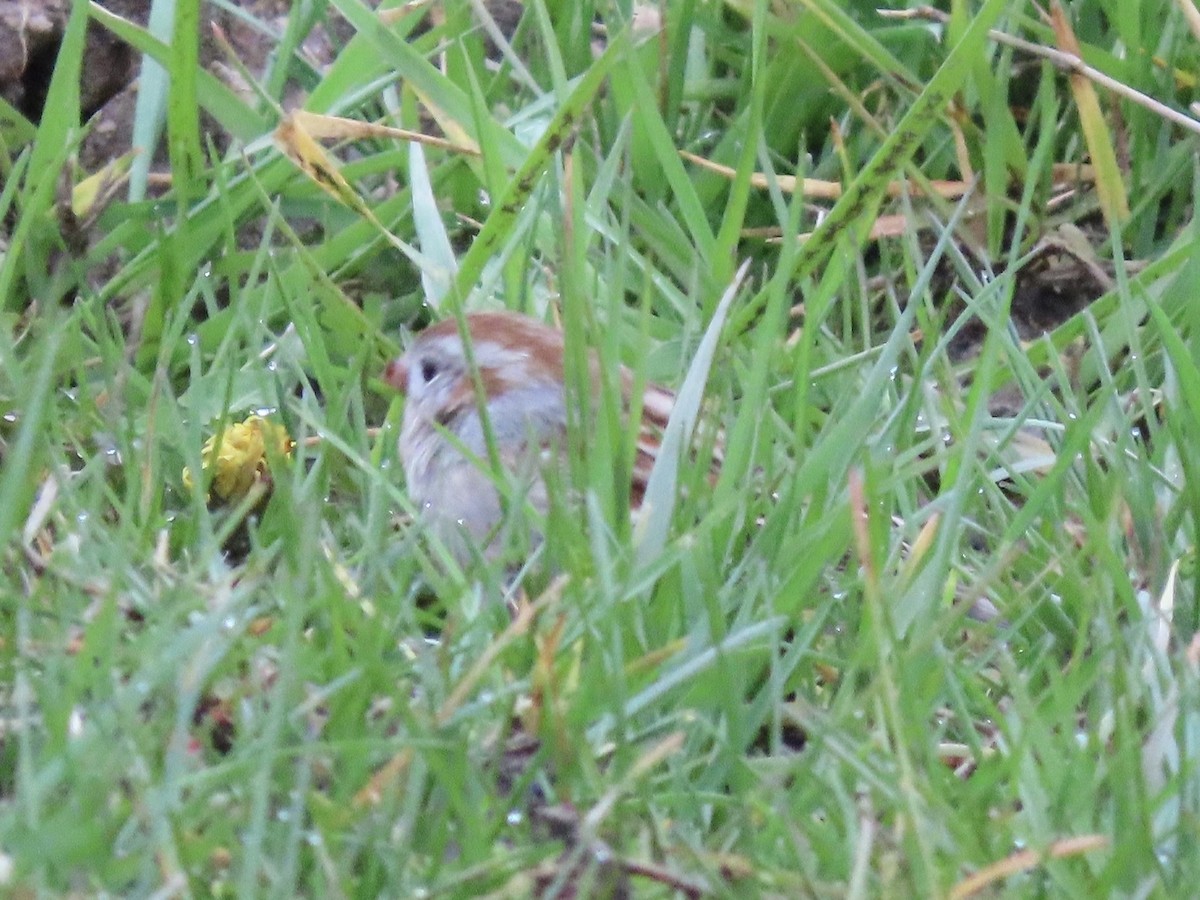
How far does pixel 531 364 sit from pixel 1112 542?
2.78ft

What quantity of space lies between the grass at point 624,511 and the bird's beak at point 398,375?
71 millimetres

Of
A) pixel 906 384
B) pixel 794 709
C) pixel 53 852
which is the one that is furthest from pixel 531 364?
pixel 53 852

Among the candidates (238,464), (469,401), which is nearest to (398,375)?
(469,401)

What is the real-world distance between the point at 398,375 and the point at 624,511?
2.73ft

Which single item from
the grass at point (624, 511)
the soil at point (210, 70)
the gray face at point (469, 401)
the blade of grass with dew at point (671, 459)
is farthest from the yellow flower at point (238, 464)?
the soil at point (210, 70)

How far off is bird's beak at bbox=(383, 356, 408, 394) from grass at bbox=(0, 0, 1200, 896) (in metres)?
0.07

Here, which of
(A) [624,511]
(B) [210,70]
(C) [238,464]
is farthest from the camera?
(B) [210,70]

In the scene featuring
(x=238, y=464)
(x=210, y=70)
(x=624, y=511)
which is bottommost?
(x=238, y=464)

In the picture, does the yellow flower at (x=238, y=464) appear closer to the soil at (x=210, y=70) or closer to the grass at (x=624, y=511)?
the grass at (x=624, y=511)

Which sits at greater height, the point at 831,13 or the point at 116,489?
Result: the point at 831,13

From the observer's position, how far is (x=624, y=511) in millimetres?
1942

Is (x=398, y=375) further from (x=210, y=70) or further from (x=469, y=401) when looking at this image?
(x=210, y=70)

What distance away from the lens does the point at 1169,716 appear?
1625 mm

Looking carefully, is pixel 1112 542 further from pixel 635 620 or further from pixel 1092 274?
pixel 1092 274
